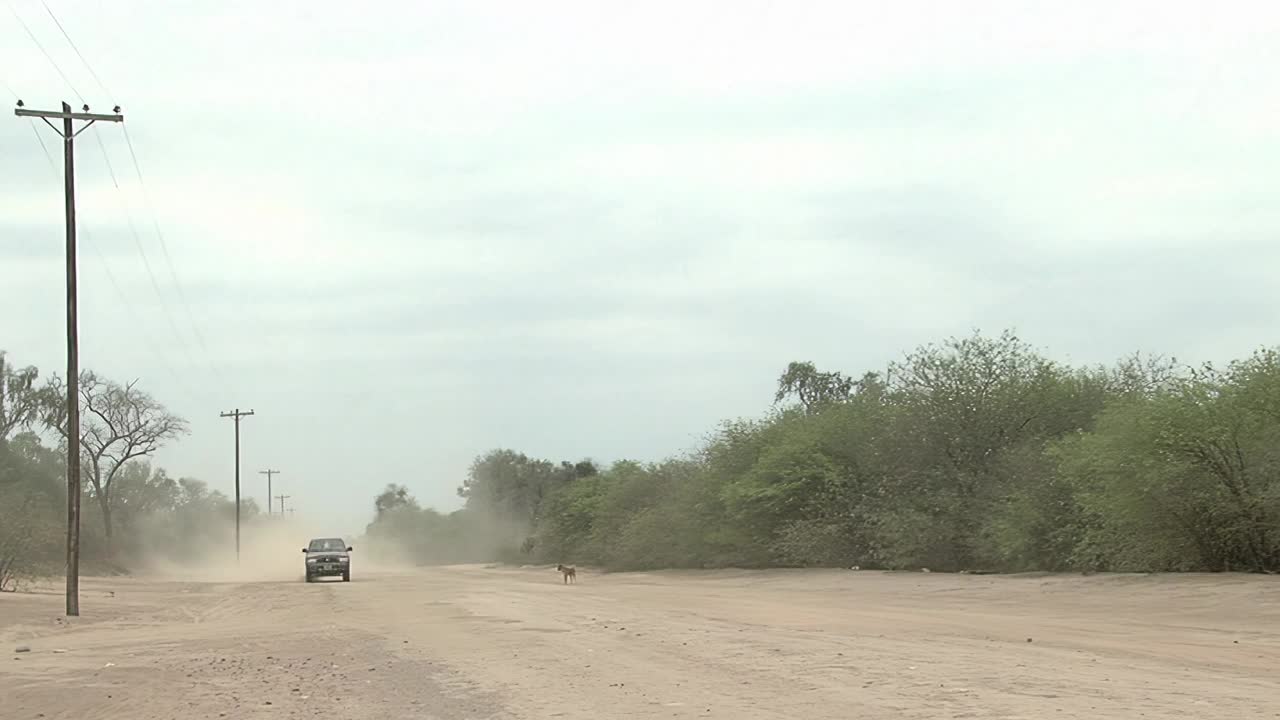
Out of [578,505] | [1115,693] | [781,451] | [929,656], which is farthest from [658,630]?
[578,505]

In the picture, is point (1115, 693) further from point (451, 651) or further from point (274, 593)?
point (274, 593)

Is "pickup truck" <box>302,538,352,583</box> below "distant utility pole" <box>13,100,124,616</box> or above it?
below

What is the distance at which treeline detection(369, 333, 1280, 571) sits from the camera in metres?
30.3

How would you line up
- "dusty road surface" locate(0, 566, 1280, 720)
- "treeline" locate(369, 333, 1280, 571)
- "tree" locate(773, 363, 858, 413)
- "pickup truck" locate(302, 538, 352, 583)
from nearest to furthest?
"dusty road surface" locate(0, 566, 1280, 720), "treeline" locate(369, 333, 1280, 571), "pickup truck" locate(302, 538, 352, 583), "tree" locate(773, 363, 858, 413)

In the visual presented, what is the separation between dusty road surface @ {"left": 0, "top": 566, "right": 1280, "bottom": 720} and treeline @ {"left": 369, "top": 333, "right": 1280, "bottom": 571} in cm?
208

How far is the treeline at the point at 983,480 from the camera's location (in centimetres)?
3030

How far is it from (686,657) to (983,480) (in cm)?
2800

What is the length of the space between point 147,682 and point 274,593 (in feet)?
95.6

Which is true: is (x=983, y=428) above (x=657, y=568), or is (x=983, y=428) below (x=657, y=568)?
above

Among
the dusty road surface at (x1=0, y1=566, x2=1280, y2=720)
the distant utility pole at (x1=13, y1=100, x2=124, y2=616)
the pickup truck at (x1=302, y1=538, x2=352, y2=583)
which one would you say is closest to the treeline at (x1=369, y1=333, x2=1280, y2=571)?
the dusty road surface at (x1=0, y1=566, x2=1280, y2=720)

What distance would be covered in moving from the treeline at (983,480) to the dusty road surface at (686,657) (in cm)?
208

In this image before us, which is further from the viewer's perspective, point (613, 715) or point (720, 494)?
point (720, 494)

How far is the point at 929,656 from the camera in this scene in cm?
1689

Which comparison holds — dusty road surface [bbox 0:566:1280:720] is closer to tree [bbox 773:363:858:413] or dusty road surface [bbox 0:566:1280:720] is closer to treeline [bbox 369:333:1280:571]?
treeline [bbox 369:333:1280:571]
